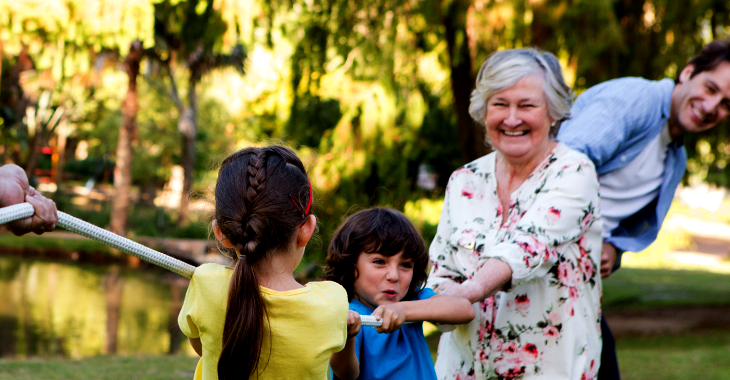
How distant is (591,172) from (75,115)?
84.2 feet

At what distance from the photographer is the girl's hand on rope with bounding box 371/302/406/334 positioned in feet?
5.97

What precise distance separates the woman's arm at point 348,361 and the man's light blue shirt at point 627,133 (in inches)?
47.4

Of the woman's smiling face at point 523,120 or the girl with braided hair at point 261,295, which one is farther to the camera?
the woman's smiling face at point 523,120

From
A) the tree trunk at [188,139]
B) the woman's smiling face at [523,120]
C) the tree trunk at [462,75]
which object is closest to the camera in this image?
the woman's smiling face at [523,120]

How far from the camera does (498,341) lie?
2.27 metres

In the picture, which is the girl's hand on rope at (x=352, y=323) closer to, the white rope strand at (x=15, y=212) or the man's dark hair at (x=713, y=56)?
the white rope strand at (x=15, y=212)

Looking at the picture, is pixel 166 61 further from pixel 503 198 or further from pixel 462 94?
pixel 503 198

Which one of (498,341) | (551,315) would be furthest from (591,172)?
(498,341)

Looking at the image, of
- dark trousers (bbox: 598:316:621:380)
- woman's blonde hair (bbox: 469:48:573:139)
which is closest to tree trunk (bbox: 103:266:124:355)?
dark trousers (bbox: 598:316:621:380)

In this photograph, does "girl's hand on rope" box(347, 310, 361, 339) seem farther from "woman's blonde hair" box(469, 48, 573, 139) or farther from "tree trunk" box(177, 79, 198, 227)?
"tree trunk" box(177, 79, 198, 227)

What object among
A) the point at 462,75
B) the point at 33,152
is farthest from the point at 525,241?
the point at 33,152

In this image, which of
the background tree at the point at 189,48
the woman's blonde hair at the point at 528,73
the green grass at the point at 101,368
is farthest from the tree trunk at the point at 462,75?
the woman's blonde hair at the point at 528,73

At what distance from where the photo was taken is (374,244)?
7.05ft

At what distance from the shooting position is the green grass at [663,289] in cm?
1178
